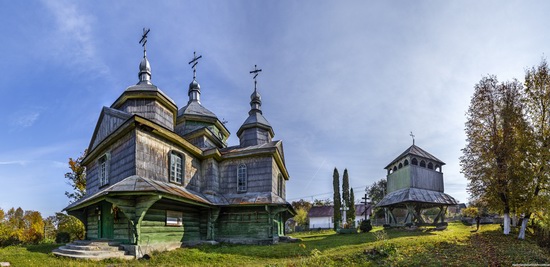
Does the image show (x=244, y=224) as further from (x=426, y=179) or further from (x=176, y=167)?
(x=426, y=179)

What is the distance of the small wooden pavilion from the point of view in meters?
24.7

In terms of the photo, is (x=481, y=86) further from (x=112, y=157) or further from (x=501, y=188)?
(x=112, y=157)

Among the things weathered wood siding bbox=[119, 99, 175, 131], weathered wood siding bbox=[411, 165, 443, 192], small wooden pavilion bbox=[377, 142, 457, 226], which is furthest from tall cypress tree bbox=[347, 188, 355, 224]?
weathered wood siding bbox=[119, 99, 175, 131]

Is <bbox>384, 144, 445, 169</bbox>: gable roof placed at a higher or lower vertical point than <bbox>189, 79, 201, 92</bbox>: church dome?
lower

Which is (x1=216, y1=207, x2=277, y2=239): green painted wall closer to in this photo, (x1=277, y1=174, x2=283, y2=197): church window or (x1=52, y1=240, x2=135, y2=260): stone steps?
(x1=277, y1=174, x2=283, y2=197): church window

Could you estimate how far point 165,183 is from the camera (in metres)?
14.5

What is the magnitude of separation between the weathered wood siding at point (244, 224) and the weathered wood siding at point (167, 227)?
4.41ft

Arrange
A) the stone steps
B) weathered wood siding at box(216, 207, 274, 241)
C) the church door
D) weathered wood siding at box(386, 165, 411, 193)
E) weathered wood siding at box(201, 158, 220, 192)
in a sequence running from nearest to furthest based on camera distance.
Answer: the stone steps
the church door
weathered wood siding at box(216, 207, 274, 241)
weathered wood siding at box(201, 158, 220, 192)
weathered wood siding at box(386, 165, 411, 193)

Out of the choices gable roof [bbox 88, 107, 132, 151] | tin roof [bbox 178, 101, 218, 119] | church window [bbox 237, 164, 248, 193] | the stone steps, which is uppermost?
tin roof [bbox 178, 101, 218, 119]

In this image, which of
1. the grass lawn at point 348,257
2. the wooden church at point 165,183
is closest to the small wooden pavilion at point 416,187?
the grass lawn at point 348,257

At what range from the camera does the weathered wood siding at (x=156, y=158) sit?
13.4 metres

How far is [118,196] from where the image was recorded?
1177 cm

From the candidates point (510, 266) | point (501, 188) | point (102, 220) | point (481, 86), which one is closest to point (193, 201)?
point (102, 220)

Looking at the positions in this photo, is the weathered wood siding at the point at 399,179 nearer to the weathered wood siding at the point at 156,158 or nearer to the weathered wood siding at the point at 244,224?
the weathered wood siding at the point at 244,224
